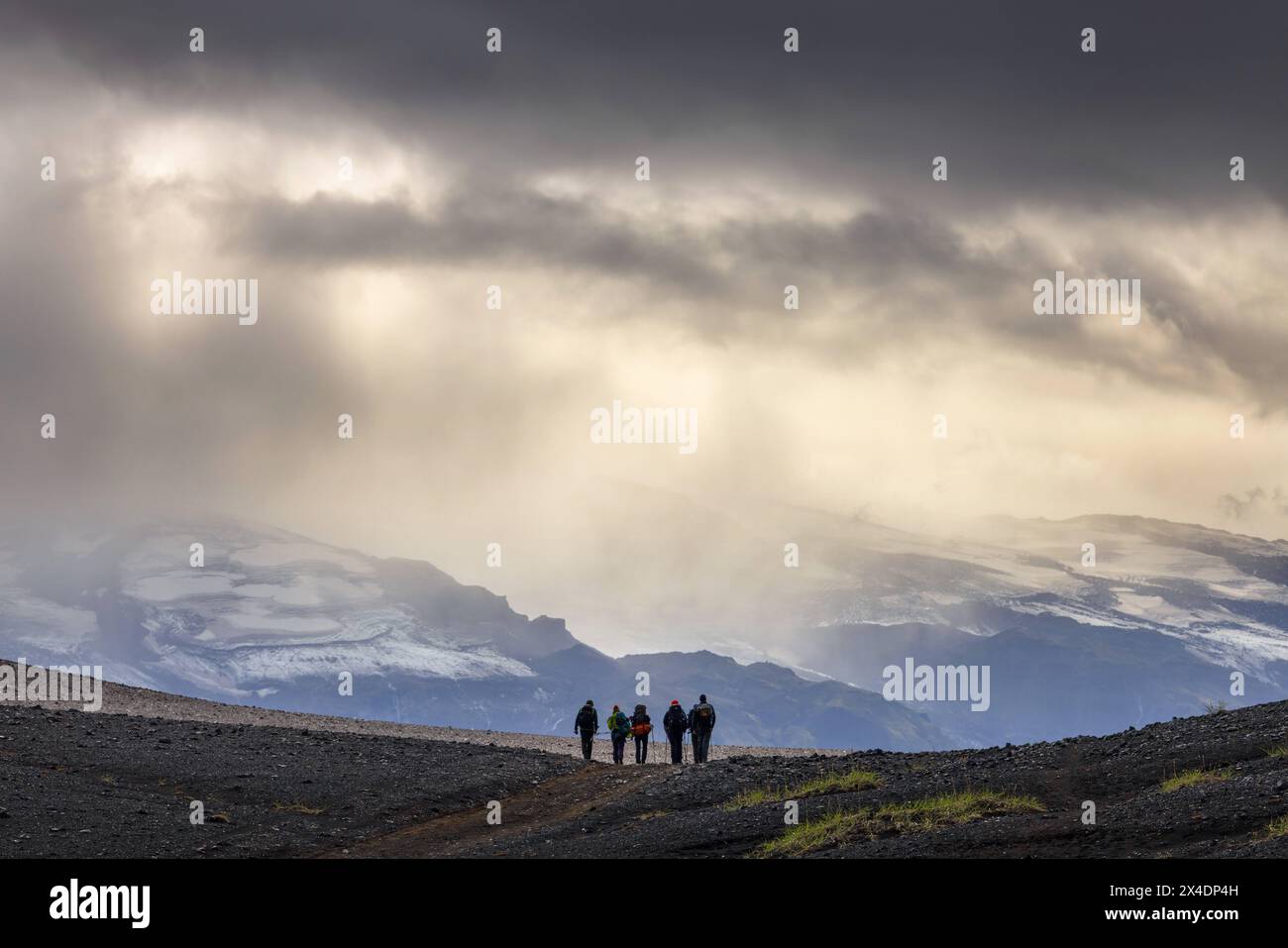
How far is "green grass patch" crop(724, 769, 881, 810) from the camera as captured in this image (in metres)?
36.1

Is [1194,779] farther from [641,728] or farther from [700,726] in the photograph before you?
[641,728]

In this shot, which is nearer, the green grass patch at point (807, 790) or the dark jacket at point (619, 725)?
the green grass patch at point (807, 790)

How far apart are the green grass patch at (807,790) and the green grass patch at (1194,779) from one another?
7150mm

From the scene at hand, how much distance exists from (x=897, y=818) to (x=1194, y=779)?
6667mm

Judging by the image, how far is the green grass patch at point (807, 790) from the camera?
3612 centimetres

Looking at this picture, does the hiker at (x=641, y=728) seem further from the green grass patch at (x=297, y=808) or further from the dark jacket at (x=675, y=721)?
the green grass patch at (x=297, y=808)

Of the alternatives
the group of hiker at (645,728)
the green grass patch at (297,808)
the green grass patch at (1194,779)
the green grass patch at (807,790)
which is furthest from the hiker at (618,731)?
the green grass patch at (1194,779)

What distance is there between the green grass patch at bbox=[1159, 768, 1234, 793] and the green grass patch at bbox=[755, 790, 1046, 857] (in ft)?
9.24

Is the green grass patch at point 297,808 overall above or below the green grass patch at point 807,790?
below

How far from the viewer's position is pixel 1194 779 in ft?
106

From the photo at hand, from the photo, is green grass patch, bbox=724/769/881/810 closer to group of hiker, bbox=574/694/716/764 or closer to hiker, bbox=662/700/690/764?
group of hiker, bbox=574/694/716/764

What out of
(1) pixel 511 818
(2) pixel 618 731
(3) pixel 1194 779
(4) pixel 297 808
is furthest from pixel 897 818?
(2) pixel 618 731
